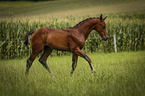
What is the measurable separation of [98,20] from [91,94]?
10.4 feet

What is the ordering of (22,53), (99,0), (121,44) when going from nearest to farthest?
(22,53)
(121,44)
(99,0)

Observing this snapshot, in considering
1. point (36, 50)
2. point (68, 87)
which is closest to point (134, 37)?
point (36, 50)

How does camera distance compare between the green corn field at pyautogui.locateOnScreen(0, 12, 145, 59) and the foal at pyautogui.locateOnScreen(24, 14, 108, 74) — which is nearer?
the foal at pyautogui.locateOnScreen(24, 14, 108, 74)

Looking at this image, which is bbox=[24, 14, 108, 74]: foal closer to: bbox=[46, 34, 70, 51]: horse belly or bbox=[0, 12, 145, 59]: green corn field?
bbox=[46, 34, 70, 51]: horse belly

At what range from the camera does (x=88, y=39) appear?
52.2 ft

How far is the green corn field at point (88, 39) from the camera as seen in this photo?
586 inches

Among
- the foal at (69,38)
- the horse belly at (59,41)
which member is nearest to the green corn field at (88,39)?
the foal at (69,38)

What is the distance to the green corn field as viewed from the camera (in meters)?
14.9

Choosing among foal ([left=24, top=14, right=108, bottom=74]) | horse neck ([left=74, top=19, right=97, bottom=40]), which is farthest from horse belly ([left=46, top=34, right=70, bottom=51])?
horse neck ([left=74, top=19, right=97, bottom=40])

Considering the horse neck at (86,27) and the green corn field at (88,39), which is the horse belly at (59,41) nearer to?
the horse neck at (86,27)

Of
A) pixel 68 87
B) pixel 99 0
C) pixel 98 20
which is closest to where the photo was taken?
pixel 68 87

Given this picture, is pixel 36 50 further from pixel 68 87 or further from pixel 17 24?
pixel 17 24

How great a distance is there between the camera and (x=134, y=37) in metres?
16.6

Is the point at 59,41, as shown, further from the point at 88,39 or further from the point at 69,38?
the point at 88,39
